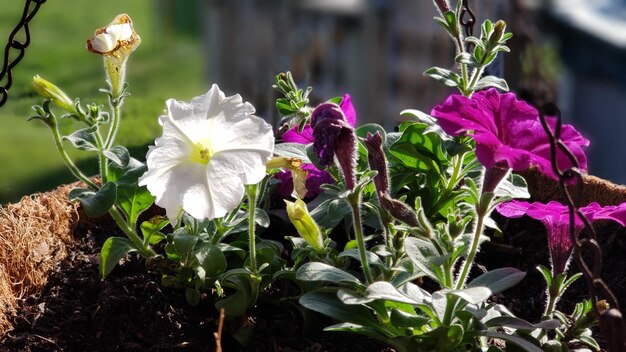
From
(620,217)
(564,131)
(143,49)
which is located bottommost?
(143,49)

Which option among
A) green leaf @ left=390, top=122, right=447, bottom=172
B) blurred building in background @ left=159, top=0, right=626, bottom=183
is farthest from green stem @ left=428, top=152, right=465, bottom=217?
blurred building in background @ left=159, top=0, right=626, bottom=183

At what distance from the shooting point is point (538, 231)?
1.58 metres

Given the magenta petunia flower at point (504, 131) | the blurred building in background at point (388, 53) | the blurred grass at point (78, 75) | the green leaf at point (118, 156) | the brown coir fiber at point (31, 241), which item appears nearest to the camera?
the magenta petunia flower at point (504, 131)

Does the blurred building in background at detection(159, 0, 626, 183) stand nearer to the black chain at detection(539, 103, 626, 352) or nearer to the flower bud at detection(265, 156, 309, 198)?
the flower bud at detection(265, 156, 309, 198)

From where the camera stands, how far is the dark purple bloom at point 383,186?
1.07 metres

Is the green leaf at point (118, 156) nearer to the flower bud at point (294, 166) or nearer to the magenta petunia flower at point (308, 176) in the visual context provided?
the flower bud at point (294, 166)

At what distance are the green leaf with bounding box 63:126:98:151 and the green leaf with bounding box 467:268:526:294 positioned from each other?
0.56m

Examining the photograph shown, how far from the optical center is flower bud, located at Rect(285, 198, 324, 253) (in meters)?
1.16

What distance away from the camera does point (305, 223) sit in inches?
46.4

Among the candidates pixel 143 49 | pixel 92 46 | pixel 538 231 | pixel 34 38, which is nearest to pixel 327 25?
pixel 143 49

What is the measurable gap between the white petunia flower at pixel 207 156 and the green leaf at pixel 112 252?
128 millimetres

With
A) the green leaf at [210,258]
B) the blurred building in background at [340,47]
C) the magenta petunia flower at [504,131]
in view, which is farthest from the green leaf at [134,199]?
the blurred building in background at [340,47]

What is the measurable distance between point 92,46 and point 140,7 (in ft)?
17.3

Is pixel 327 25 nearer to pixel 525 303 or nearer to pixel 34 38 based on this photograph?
pixel 34 38
